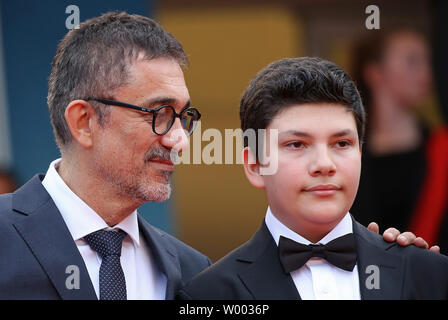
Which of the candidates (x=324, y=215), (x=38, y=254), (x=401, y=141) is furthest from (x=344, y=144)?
(x=401, y=141)

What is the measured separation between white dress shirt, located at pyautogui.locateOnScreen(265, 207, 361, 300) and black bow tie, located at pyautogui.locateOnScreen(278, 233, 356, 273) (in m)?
0.03

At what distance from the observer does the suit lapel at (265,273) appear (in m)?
2.36

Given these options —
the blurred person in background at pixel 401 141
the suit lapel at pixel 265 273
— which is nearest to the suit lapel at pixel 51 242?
the suit lapel at pixel 265 273

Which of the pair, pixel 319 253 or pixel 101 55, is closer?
pixel 319 253

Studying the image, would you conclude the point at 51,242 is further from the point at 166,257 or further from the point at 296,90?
the point at 296,90

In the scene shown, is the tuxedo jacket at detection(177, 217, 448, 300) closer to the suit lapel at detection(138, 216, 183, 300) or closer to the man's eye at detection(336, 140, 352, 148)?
the suit lapel at detection(138, 216, 183, 300)

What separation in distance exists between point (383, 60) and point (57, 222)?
313 centimetres

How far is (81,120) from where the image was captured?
2.75 meters

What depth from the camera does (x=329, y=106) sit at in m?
2.45

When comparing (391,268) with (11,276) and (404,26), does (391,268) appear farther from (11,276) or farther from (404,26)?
(404,26)

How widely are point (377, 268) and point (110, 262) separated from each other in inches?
34.0

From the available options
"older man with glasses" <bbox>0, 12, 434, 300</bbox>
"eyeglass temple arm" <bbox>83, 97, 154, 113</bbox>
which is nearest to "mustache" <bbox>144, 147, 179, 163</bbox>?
"older man with glasses" <bbox>0, 12, 434, 300</bbox>
